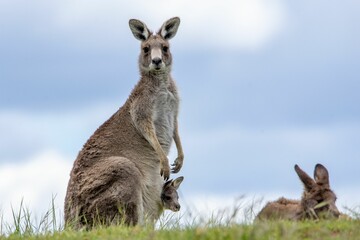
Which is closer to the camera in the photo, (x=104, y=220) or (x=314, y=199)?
(x=314, y=199)

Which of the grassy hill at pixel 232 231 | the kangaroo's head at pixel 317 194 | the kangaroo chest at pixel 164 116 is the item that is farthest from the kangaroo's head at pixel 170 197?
the grassy hill at pixel 232 231

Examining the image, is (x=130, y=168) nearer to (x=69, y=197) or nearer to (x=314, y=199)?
(x=69, y=197)

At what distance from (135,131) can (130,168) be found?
916mm

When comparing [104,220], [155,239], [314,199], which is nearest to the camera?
[155,239]

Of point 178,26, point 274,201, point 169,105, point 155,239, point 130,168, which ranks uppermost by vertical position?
point 178,26

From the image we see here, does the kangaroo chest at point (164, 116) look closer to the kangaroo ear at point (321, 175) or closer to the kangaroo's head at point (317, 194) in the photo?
the kangaroo's head at point (317, 194)

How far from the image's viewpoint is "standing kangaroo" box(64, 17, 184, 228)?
1141 centimetres

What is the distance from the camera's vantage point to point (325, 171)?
9898mm

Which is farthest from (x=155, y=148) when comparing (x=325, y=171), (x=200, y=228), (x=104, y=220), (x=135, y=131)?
(x=200, y=228)

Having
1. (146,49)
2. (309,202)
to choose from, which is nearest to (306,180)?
(309,202)

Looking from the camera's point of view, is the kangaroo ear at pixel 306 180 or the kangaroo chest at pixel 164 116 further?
the kangaroo chest at pixel 164 116

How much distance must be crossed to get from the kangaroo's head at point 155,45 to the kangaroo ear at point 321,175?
365cm

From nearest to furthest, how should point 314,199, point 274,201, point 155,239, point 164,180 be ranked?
point 155,239 < point 314,199 < point 274,201 < point 164,180

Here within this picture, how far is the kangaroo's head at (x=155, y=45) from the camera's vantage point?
497 inches
